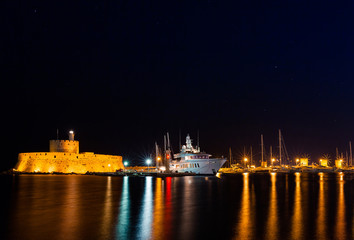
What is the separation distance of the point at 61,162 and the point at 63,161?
0.40 metres

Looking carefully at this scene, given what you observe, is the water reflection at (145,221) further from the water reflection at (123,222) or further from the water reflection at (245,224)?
the water reflection at (245,224)

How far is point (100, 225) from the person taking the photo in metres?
12.0

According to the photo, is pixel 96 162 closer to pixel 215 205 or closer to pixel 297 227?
pixel 215 205

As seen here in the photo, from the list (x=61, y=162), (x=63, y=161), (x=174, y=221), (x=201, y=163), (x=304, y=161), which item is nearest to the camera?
(x=174, y=221)

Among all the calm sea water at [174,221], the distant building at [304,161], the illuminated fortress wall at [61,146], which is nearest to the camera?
the calm sea water at [174,221]

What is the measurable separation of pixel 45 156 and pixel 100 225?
5545cm

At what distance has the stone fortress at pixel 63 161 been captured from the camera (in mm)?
A: 62750

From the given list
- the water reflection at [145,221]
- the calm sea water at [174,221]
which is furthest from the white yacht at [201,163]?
the water reflection at [145,221]

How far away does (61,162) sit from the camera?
206 ft

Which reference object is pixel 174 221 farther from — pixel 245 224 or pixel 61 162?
pixel 61 162

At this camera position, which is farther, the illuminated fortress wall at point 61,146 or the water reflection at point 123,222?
the illuminated fortress wall at point 61,146

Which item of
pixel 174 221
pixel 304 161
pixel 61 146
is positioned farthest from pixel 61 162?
pixel 304 161

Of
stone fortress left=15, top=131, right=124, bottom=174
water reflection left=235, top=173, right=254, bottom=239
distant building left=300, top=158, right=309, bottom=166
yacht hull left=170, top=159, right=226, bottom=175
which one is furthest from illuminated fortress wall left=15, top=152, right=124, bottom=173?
distant building left=300, top=158, right=309, bottom=166

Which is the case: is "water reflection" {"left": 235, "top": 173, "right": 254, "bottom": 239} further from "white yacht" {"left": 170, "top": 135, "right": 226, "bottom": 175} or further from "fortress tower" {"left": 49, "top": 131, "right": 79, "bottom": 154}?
"fortress tower" {"left": 49, "top": 131, "right": 79, "bottom": 154}
